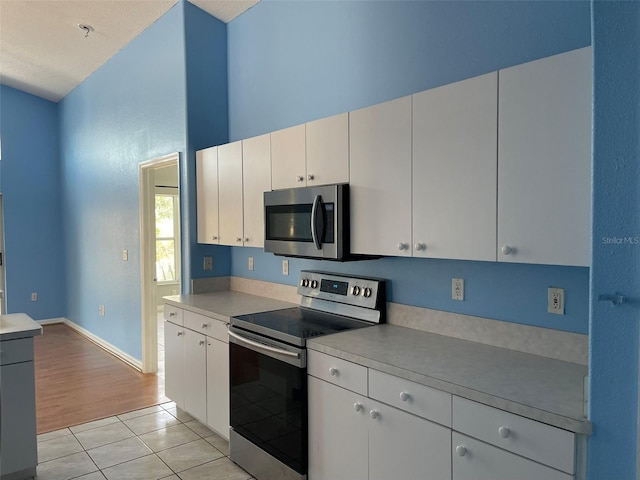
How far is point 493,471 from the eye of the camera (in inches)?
64.8

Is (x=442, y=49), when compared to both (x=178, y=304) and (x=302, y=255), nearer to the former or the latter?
(x=302, y=255)

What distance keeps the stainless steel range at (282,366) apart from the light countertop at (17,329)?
1127 millimetres

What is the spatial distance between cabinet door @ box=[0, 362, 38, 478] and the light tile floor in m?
0.21

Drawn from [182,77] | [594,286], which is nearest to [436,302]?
[594,286]

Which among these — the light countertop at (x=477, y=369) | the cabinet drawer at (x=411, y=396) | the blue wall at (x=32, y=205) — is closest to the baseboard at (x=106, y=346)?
the blue wall at (x=32, y=205)

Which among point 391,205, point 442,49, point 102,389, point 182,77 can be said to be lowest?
point 102,389

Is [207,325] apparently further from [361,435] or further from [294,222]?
[361,435]

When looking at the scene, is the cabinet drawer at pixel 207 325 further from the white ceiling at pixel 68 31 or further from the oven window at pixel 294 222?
the white ceiling at pixel 68 31

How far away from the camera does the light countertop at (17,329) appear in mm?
2682

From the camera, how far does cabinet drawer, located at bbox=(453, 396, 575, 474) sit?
1462mm

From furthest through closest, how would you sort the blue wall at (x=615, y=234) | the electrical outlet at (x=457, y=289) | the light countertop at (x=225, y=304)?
the light countertop at (x=225, y=304)
the electrical outlet at (x=457, y=289)
the blue wall at (x=615, y=234)

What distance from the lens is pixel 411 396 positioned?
190 cm

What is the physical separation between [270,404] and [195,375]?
40.2 inches

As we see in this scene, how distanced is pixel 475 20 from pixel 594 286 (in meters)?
1.50
